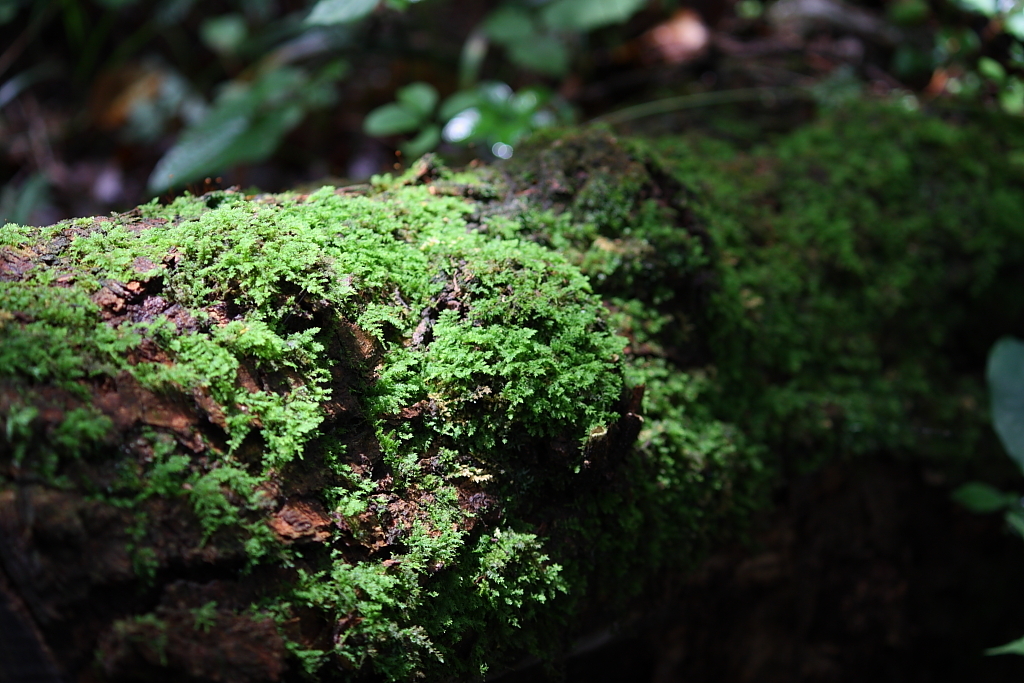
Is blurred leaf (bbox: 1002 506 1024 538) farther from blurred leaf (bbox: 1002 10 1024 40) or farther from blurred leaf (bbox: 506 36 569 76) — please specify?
blurred leaf (bbox: 506 36 569 76)

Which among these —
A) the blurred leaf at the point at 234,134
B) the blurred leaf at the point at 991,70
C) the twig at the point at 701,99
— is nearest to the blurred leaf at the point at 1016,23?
the blurred leaf at the point at 991,70

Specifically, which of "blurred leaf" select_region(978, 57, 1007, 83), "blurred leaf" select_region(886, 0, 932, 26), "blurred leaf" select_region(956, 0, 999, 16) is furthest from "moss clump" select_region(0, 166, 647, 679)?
"blurred leaf" select_region(886, 0, 932, 26)

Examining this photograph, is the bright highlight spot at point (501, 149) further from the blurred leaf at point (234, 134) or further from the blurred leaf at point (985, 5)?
the blurred leaf at point (985, 5)

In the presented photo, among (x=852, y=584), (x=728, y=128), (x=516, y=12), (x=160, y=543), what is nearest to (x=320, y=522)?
(x=160, y=543)

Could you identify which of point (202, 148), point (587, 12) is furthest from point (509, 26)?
point (202, 148)

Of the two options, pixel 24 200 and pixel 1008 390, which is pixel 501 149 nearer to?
pixel 1008 390

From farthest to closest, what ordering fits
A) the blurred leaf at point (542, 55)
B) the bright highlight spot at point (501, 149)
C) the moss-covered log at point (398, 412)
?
1. the blurred leaf at point (542, 55)
2. the bright highlight spot at point (501, 149)
3. the moss-covered log at point (398, 412)

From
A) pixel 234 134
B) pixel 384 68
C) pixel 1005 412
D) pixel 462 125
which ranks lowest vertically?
pixel 1005 412
